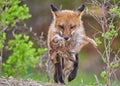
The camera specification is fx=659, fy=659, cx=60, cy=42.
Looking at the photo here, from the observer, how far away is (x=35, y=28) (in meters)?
21.7

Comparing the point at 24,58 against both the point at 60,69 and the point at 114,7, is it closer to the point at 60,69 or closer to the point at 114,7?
the point at 60,69

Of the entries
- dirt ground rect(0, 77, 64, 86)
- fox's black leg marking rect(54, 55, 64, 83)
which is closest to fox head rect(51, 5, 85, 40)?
fox's black leg marking rect(54, 55, 64, 83)

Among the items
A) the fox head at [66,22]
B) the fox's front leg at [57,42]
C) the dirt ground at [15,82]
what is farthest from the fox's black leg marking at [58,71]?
the dirt ground at [15,82]

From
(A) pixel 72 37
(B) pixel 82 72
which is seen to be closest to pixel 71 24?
(A) pixel 72 37

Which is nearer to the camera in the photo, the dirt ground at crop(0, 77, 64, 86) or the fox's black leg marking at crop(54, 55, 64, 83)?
the dirt ground at crop(0, 77, 64, 86)

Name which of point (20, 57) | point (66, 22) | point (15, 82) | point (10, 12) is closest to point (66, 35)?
point (66, 22)

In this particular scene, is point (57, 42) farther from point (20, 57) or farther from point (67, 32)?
point (20, 57)

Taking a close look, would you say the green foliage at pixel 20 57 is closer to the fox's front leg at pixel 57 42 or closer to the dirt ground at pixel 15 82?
the fox's front leg at pixel 57 42

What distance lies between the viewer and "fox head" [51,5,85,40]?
11.8m

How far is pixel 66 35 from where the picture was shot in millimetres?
11742

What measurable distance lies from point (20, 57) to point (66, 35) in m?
2.63

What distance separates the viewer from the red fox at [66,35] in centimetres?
1164

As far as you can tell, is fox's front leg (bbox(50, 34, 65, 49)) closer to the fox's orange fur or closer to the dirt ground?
the fox's orange fur

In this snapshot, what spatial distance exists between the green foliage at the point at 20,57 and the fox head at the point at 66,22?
1693 mm
